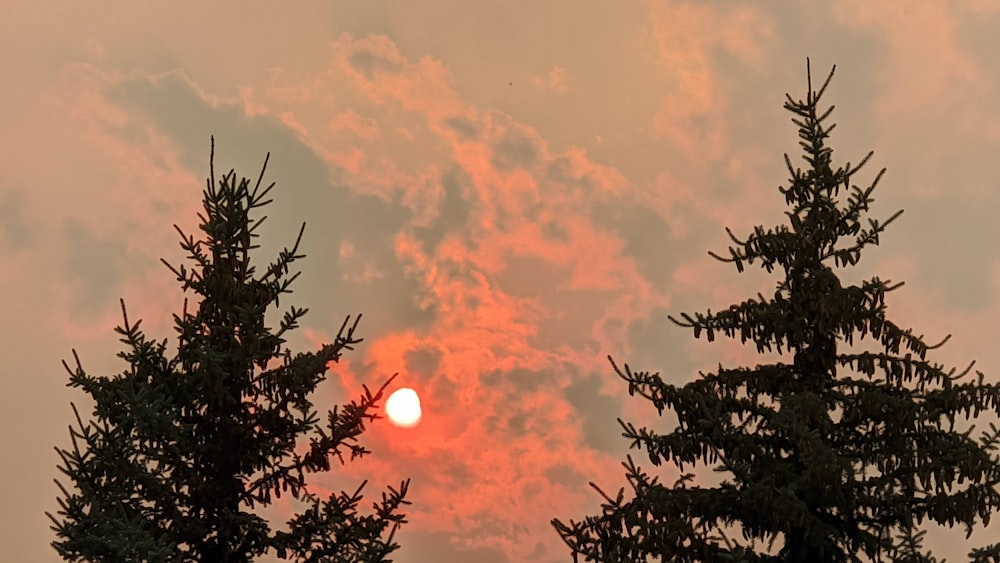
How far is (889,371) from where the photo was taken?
15.9 metres

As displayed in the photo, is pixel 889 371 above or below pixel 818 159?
below

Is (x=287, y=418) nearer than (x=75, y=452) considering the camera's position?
No

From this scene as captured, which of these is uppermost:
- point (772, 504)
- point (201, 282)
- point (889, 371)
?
point (201, 282)

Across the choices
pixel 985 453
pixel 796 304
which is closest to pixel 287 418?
pixel 796 304

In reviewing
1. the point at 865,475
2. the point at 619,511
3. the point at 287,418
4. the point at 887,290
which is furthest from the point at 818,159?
the point at 287,418

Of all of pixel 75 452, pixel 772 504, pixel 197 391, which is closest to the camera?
pixel 772 504

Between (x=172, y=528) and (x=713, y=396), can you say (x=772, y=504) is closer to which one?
(x=713, y=396)

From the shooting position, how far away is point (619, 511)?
15445 mm

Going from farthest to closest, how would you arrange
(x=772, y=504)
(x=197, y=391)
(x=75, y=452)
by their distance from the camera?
1. (x=197, y=391)
2. (x=75, y=452)
3. (x=772, y=504)

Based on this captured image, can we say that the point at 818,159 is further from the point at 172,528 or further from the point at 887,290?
the point at 172,528

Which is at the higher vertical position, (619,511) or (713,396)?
(713,396)

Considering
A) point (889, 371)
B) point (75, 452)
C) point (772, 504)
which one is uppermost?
point (889, 371)

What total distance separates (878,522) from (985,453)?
1.80 metres

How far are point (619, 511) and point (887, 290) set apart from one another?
527cm
